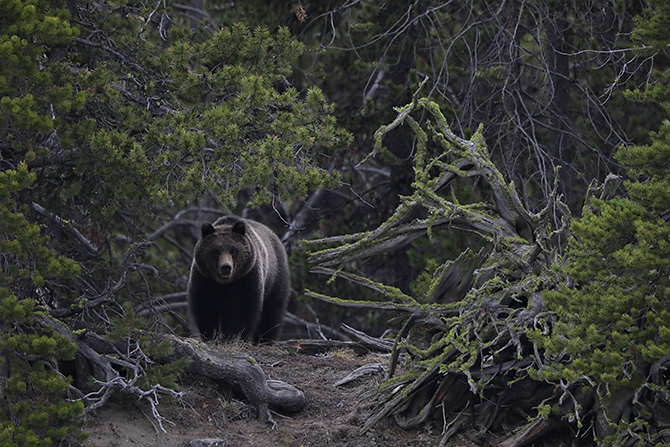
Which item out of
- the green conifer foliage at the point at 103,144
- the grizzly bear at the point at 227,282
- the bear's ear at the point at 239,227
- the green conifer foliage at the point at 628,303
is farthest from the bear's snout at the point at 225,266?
the green conifer foliage at the point at 628,303

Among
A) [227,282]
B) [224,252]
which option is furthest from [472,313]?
[227,282]

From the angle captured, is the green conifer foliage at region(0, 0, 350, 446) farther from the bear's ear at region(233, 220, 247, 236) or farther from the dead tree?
the bear's ear at region(233, 220, 247, 236)

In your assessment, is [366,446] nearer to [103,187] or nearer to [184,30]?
[103,187]

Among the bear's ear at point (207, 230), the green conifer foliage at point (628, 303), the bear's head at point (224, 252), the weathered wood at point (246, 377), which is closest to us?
the green conifer foliage at point (628, 303)

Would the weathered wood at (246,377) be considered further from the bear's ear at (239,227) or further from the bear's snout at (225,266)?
the bear's ear at (239,227)

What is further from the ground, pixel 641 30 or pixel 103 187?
pixel 641 30

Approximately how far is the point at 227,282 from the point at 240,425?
3.15 m

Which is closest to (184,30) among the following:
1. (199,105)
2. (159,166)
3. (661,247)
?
(199,105)

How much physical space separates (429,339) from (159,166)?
8.72 feet

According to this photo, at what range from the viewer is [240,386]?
23.5ft

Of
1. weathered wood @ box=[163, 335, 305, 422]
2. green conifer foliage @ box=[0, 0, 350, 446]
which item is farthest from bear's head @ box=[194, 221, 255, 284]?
weathered wood @ box=[163, 335, 305, 422]

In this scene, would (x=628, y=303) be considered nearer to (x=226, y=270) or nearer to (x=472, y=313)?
(x=472, y=313)

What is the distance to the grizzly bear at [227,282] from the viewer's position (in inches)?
384

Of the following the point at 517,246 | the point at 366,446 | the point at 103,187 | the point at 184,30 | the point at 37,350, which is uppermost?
the point at 184,30
